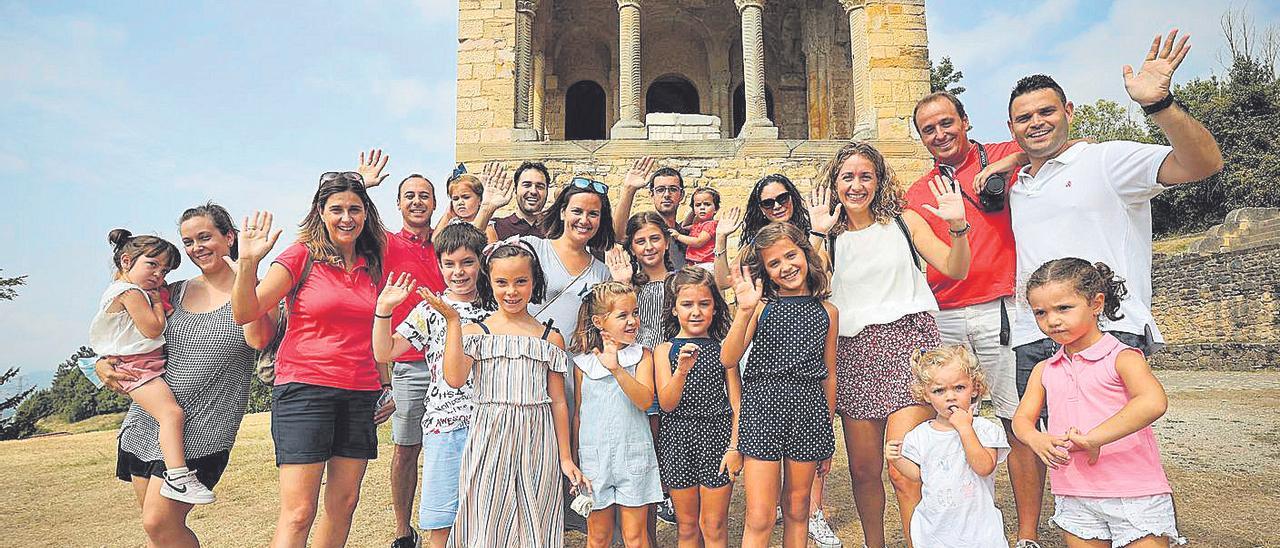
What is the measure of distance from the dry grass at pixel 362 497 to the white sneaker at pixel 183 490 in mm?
1547

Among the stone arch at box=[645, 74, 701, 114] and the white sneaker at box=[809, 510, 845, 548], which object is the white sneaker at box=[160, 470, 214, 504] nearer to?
the white sneaker at box=[809, 510, 845, 548]

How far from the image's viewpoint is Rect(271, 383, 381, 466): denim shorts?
9.33ft

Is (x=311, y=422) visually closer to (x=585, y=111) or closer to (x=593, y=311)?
(x=593, y=311)

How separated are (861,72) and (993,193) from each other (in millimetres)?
8263

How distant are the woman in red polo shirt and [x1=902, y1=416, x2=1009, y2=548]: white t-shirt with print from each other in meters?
2.22

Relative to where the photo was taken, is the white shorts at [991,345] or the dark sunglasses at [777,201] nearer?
the white shorts at [991,345]

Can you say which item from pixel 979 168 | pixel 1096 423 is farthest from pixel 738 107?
pixel 1096 423

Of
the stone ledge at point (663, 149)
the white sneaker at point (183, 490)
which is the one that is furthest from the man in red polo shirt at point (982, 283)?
the stone ledge at point (663, 149)

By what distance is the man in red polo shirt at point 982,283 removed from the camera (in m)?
3.16

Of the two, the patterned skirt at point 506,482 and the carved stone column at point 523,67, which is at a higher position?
the carved stone column at point 523,67

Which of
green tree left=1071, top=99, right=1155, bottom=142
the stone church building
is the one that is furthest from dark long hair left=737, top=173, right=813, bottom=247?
green tree left=1071, top=99, right=1155, bottom=142

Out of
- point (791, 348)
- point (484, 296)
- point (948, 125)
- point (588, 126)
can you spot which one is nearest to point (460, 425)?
point (484, 296)

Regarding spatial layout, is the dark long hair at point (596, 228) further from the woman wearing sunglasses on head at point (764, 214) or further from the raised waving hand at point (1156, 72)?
the raised waving hand at point (1156, 72)

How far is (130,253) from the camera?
3.13 meters
